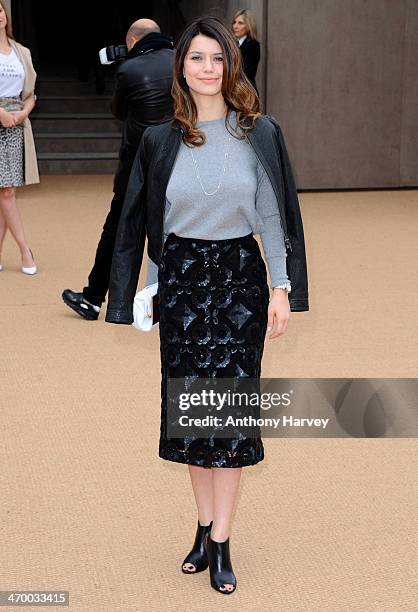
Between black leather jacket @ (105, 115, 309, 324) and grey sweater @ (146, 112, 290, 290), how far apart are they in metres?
0.03

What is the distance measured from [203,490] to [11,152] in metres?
4.39

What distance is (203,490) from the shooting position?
3236mm

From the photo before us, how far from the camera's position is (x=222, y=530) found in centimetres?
316

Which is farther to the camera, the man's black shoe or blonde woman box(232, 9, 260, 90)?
blonde woman box(232, 9, 260, 90)

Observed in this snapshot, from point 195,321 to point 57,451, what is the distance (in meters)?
1.41

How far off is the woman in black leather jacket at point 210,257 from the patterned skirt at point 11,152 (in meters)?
4.13

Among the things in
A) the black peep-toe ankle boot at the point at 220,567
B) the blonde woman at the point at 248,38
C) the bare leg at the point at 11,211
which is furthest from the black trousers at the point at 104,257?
the blonde woman at the point at 248,38

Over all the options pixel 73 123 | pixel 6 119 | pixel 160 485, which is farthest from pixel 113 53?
pixel 73 123

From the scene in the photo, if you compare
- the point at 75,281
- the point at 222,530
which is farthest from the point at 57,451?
the point at 75,281

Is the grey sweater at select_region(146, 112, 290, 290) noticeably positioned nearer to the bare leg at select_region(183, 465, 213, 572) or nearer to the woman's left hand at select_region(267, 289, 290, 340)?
the woman's left hand at select_region(267, 289, 290, 340)

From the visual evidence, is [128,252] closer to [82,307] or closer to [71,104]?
[82,307]

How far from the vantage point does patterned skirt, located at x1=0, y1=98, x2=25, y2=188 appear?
709 centimetres

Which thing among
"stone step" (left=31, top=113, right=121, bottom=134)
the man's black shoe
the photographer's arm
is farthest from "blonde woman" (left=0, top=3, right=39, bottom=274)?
"stone step" (left=31, top=113, right=121, bottom=134)

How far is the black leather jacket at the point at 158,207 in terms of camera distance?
3.04 metres
